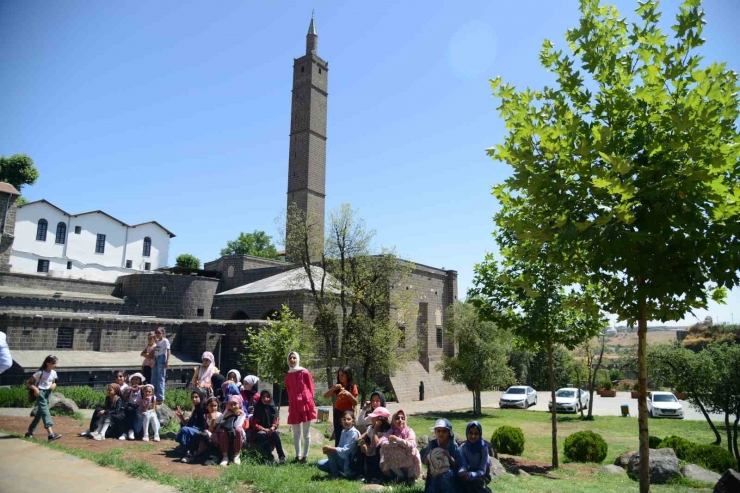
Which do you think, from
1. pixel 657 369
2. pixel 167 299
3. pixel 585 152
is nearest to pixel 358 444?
pixel 585 152

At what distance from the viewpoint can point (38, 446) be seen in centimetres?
788

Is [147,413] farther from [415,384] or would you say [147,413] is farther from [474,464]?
[415,384]

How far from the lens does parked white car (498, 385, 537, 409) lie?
27750mm

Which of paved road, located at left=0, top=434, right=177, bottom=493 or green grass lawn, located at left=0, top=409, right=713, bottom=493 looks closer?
paved road, located at left=0, top=434, right=177, bottom=493

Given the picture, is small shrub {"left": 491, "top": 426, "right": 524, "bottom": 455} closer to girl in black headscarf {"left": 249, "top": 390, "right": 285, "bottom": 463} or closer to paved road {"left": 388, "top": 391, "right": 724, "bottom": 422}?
girl in black headscarf {"left": 249, "top": 390, "right": 285, "bottom": 463}

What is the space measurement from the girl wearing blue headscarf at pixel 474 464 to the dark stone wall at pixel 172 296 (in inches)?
1136

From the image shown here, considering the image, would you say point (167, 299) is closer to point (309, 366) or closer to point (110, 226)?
point (309, 366)

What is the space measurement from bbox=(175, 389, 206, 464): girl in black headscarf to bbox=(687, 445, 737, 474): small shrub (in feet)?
36.5

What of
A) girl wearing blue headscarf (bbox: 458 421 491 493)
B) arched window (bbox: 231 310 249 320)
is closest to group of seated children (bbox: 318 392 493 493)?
girl wearing blue headscarf (bbox: 458 421 491 493)

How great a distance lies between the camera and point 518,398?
27969 mm

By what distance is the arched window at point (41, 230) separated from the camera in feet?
129

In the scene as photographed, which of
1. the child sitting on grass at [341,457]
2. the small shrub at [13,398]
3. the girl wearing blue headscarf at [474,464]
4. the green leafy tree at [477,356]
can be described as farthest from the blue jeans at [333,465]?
the green leafy tree at [477,356]

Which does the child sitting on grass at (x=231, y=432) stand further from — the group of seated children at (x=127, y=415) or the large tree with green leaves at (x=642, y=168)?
the large tree with green leaves at (x=642, y=168)

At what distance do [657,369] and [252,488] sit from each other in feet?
53.9
